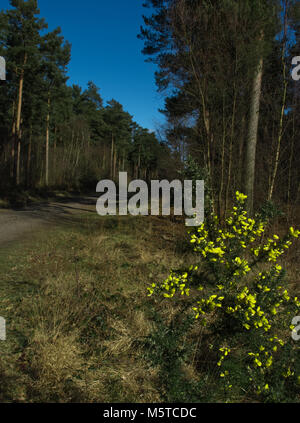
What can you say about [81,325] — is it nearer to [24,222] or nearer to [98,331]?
[98,331]

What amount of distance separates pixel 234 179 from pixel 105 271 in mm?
3639

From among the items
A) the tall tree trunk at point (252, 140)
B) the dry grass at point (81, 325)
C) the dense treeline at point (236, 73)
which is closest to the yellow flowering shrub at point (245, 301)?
the dry grass at point (81, 325)

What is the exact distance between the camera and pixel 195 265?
4.64 meters

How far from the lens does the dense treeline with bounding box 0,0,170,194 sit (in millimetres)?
16750

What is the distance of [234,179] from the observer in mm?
6570

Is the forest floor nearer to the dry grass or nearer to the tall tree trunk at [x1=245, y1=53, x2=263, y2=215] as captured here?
the dry grass

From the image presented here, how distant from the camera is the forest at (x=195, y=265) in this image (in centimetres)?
268

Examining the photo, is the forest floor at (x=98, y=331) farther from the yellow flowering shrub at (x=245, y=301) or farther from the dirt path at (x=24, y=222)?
the dirt path at (x=24, y=222)

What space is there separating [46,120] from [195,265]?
22309mm

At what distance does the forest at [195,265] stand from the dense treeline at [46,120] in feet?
25.3

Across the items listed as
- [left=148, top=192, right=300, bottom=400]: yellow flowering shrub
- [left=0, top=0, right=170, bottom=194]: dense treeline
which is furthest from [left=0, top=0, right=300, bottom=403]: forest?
[left=0, top=0, right=170, bottom=194]: dense treeline

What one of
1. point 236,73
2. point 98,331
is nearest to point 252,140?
point 236,73
